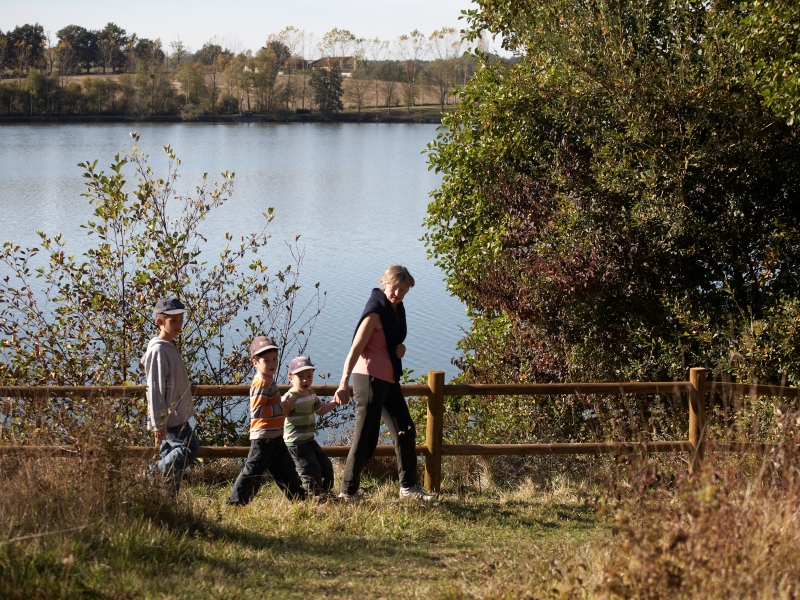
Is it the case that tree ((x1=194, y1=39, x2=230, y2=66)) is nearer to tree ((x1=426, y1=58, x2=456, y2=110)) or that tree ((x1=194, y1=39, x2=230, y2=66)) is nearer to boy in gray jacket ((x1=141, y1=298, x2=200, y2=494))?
tree ((x1=426, y1=58, x2=456, y2=110))

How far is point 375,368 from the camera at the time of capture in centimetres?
659

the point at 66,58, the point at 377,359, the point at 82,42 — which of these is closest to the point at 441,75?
the point at 66,58

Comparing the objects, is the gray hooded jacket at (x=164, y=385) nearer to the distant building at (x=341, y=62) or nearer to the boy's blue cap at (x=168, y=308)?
the boy's blue cap at (x=168, y=308)

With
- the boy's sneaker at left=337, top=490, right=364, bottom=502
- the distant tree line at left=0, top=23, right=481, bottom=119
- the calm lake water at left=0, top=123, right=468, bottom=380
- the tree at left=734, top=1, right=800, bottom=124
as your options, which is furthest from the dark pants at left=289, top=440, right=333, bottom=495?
the distant tree line at left=0, top=23, right=481, bottom=119

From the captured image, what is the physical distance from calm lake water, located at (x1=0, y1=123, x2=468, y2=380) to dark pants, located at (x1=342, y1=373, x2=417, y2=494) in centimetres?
837

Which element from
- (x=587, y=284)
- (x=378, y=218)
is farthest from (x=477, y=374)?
(x=378, y=218)

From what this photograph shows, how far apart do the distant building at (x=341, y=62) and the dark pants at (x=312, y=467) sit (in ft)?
327

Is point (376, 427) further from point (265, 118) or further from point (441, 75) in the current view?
point (441, 75)

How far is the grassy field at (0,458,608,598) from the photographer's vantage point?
4758 mm

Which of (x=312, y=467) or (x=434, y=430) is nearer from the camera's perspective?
(x=312, y=467)

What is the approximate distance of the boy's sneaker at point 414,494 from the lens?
6.98 metres

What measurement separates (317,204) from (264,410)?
89.8 feet

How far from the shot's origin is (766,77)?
8320mm

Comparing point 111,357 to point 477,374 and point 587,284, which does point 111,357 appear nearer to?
point 477,374
